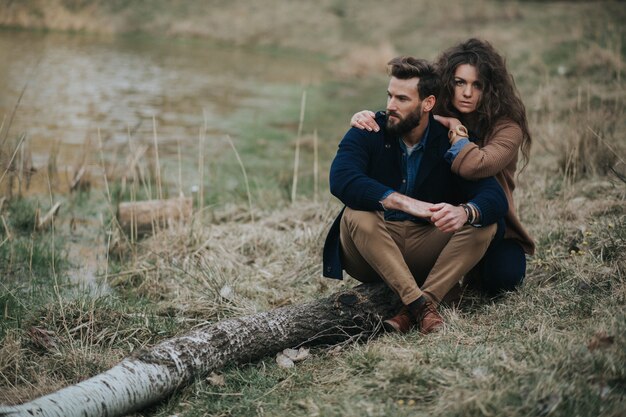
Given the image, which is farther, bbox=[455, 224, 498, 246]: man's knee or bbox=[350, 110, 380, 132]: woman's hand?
bbox=[350, 110, 380, 132]: woman's hand

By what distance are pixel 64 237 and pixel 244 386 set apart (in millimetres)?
3138

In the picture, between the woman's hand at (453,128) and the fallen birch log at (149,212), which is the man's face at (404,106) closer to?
the woman's hand at (453,128)

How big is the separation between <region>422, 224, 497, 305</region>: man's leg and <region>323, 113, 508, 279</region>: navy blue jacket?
0.51ft

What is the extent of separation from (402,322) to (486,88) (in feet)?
4.81

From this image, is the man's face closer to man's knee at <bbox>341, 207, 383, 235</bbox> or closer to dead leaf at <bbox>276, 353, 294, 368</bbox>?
man's knee at <bbox>341, 207, 383, 235</bbox>

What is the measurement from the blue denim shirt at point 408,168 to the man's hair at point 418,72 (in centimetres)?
22

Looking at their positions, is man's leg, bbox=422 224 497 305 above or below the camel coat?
below

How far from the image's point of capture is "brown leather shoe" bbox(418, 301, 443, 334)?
344cm

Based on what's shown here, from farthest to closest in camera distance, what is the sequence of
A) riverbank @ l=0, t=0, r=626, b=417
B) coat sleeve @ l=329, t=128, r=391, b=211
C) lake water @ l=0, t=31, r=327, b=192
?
lake water @ l=0, t=31, r=327, b=192
coat sleeve @ l=329, t=128, r=391, b=211
riverbank @ l=0, t=0, r=626, b=417

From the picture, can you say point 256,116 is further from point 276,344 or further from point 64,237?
point 276,344

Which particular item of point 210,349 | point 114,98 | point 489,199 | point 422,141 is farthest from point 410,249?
point 114,98

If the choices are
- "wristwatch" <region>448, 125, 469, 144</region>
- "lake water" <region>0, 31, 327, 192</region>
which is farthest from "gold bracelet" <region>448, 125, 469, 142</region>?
"lake water" <region>0, 31, 327, 192</region>

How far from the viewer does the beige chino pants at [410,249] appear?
139 inches

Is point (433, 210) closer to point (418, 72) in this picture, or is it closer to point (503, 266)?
point (503, 266)
